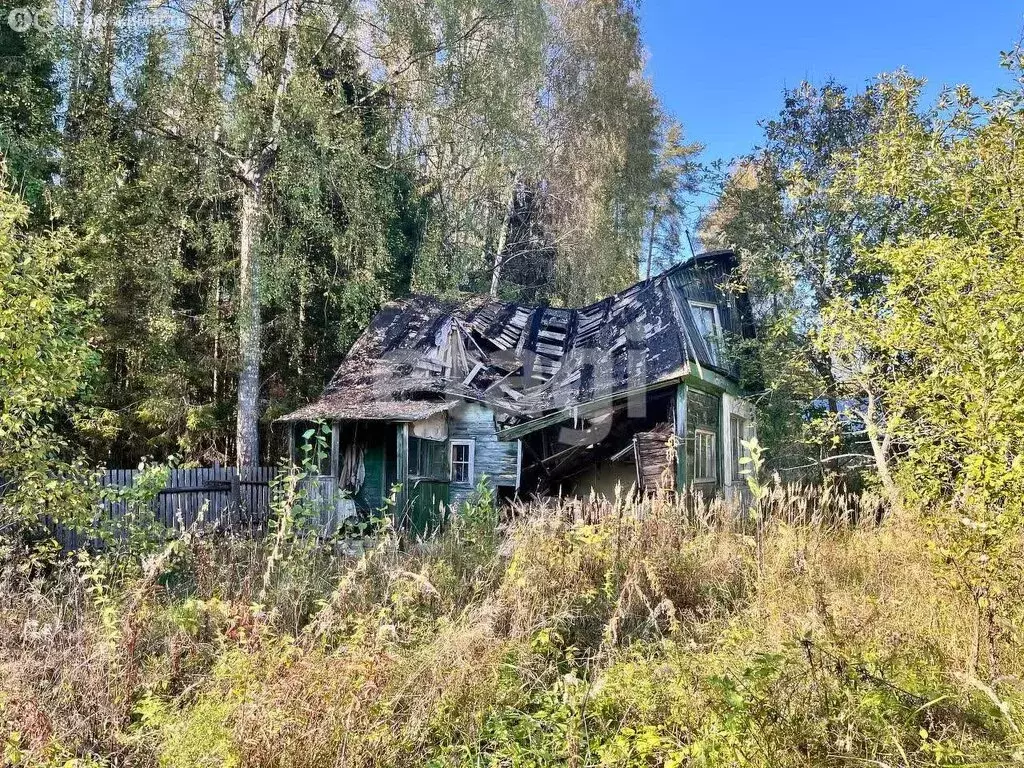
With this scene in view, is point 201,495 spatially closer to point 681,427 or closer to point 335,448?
point 335,448

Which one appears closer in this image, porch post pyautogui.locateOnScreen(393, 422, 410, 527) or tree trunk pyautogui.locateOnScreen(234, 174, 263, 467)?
porch post pyautogui.locateOnScreen(393, 422, 410, 527)

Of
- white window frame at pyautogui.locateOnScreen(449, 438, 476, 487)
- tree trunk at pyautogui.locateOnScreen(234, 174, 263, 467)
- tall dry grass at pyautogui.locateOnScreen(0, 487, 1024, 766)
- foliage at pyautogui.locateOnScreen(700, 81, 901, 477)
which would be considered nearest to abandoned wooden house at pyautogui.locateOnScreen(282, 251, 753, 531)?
white window frame at pyautogui.locateOnScreen(449, 438, 476, 487)

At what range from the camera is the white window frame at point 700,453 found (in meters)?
11.9

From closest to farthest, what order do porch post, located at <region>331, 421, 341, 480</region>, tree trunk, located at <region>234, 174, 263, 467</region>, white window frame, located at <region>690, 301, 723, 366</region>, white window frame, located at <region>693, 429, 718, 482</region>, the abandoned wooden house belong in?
the abandoned wooden house < white window frame, located at <region>693, 429, 718, 482</region> < porch post, located at <region>331, 421, 341, 480</region> < white window frame, located at <region>690, 301, 723, 366</region> < tree trunk, located at <region>234, 174, 263, 467</region>

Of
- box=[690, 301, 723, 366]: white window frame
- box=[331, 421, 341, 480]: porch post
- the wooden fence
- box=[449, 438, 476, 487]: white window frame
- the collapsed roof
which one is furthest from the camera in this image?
box=[690, 301, 723, 366]: white window frame

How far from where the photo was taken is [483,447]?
12.2 metres

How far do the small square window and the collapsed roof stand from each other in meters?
0.87

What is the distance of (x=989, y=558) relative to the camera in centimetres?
306

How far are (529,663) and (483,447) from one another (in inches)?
343

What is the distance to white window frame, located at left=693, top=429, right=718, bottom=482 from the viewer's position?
11.9 meters

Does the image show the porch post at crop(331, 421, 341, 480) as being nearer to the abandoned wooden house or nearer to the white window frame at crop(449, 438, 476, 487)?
the abandoned wooden house

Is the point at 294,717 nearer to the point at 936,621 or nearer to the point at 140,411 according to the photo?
the point at 936,621

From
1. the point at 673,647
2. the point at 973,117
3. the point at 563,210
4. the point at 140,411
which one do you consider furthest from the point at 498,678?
the point at 563,210

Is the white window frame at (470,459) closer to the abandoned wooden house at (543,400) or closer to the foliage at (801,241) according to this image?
the abandoned wooden house at (543,400)
